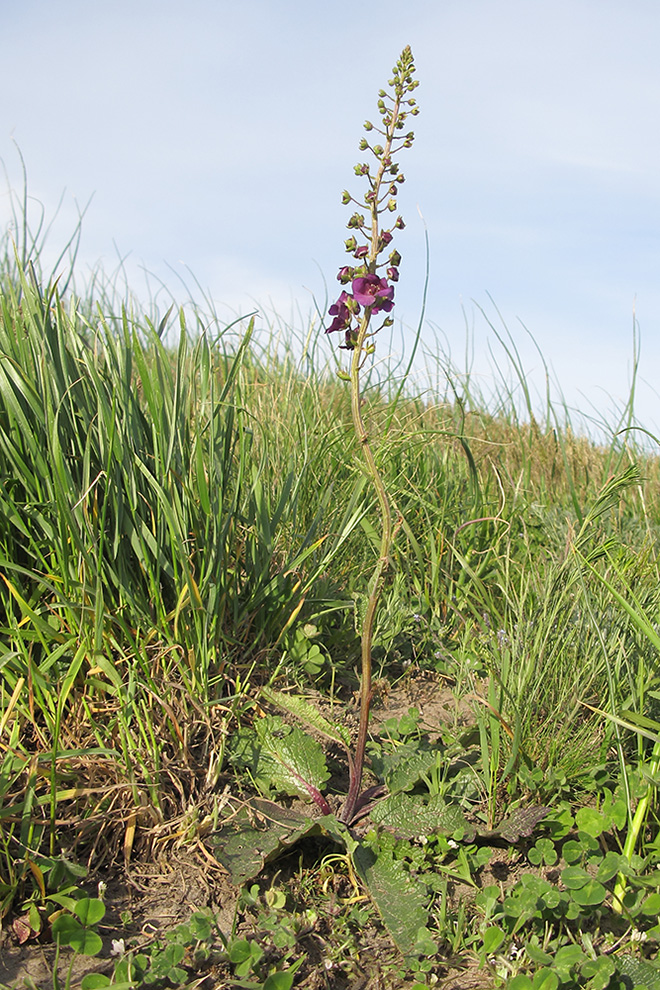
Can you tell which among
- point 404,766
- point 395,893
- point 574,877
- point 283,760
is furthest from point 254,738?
point 574,877


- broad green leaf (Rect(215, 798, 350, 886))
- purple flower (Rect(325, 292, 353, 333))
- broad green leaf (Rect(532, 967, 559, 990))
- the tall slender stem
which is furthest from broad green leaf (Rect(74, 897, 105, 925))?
purple flower (Rect(325, 292, 353, 333))

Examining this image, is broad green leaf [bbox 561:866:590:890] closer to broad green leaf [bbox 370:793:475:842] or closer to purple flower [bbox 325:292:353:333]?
broad green leaf [bbox 370:793:475:842]

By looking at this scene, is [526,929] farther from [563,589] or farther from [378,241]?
[378,241]

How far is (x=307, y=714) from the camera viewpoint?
2113mm

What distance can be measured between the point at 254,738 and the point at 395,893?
53 cm

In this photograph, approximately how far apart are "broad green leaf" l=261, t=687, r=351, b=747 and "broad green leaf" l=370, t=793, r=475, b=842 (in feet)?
0.65

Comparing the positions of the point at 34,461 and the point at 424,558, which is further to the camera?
the point at 424,558

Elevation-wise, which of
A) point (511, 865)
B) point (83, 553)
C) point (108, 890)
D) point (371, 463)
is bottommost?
point (108, 890)

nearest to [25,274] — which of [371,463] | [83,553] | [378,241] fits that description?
[83,553]

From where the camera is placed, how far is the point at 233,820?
192 centimetres

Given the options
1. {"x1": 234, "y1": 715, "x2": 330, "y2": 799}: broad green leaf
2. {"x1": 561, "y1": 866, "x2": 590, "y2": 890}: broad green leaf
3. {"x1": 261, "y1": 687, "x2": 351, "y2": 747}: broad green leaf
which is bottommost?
{"x1": 561, "y1": 866, "x2": 590, "y2": 890}: broad green leaf

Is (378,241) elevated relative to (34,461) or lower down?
elevated

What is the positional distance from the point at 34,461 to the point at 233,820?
106 centimetres

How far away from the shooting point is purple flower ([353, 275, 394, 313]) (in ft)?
6.03
